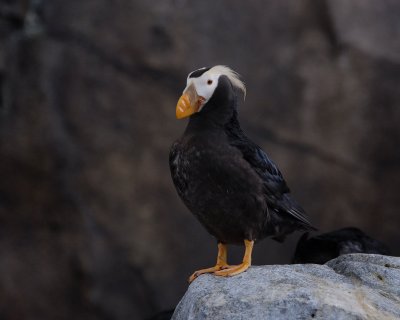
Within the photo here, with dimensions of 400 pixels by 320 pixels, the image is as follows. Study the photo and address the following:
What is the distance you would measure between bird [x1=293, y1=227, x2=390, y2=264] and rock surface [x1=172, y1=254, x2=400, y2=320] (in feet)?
2.70

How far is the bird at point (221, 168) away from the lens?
399cm

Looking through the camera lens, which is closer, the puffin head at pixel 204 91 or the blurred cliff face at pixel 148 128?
the puffin head at pixel 204 91

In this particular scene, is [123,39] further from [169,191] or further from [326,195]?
[326,195]

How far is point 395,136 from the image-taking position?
6.67 m

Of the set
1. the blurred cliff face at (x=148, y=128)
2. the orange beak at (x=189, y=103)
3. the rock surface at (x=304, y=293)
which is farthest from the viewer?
the blurred cliff face at (x=148, y=128)

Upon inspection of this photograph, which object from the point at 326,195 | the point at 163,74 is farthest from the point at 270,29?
the point at 326,195

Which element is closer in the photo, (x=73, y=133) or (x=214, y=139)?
(x=214, y=139)

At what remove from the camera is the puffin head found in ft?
13.1

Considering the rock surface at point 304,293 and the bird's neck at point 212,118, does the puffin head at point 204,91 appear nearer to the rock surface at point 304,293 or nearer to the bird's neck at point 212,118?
the bird's neck at point 212,118

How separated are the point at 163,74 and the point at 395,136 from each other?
1.93 metres

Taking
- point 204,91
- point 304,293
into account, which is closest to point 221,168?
point 204,91

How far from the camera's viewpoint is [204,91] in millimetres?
4035

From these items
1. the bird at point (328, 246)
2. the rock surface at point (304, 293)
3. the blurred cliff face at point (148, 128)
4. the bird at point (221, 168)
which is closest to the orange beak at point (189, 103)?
the bird at point (221, 168)

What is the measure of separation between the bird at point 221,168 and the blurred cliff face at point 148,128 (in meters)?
2.49
